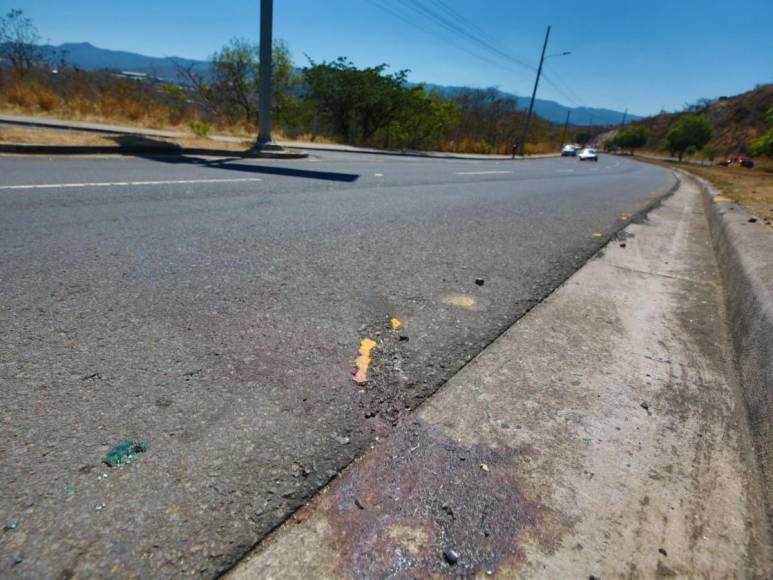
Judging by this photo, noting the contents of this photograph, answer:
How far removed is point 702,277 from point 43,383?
4539mm

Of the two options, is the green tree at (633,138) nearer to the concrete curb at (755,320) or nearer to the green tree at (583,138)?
the green tree at (583,138)

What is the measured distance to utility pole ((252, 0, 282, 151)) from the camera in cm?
964

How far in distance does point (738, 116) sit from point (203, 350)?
10993cm

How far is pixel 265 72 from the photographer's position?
10.0 m

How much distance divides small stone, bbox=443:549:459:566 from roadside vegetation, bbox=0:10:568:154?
1467 cm

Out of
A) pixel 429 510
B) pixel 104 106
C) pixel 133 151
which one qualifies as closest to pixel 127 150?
pixel 133 151

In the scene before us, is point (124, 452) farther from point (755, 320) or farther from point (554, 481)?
point (755, 320)

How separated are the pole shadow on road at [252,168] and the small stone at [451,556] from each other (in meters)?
7.12

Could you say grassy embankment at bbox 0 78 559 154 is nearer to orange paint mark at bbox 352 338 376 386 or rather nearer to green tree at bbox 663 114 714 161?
orange paint mark at bbox 352 338 376 386

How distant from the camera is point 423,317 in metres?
2.41

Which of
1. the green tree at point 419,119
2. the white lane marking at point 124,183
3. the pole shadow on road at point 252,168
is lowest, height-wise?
the white lane marking at point 124,183

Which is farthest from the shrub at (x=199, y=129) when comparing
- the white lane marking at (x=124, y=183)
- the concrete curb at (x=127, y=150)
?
the white lane marking at (x=124, y=183)

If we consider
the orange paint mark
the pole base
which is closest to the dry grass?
the orange paint mark

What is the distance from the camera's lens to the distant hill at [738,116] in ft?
240
